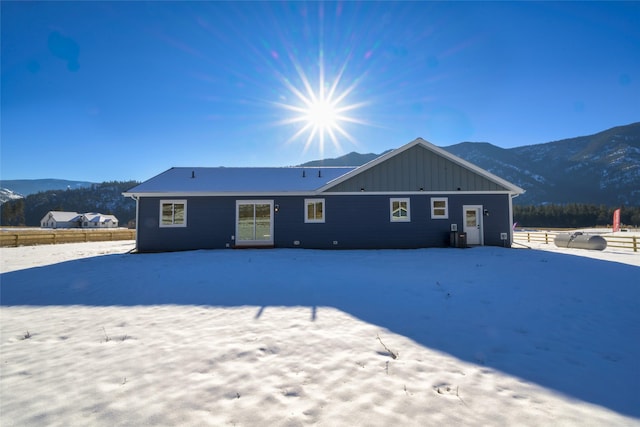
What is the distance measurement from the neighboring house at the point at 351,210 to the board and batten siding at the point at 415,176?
54mm

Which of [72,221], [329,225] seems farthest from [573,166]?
[72,221]

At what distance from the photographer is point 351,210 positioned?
14883 millimetres

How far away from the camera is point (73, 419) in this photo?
2658mm

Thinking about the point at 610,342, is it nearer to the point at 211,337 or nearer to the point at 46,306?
the point at 211,337

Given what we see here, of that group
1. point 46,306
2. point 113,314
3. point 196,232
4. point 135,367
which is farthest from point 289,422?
point 196,232

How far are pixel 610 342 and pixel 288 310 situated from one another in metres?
5.54

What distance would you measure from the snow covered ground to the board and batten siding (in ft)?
23.4

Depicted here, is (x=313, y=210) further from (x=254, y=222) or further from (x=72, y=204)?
(x=72, y=204)

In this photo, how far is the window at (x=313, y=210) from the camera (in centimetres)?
1495

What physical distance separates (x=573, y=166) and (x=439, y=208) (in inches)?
7638

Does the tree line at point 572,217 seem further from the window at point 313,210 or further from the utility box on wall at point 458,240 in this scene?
the window at point 313,210

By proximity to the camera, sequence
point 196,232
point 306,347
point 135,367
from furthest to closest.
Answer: point 196,232 → point 306,347 → point 135,367

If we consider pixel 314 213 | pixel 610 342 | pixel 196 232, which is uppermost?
pixel 314 213

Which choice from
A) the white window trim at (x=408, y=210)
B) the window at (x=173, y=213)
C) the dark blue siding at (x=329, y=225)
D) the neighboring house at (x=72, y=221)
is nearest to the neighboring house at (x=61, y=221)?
the neighboring house at (x=72, y=221)
